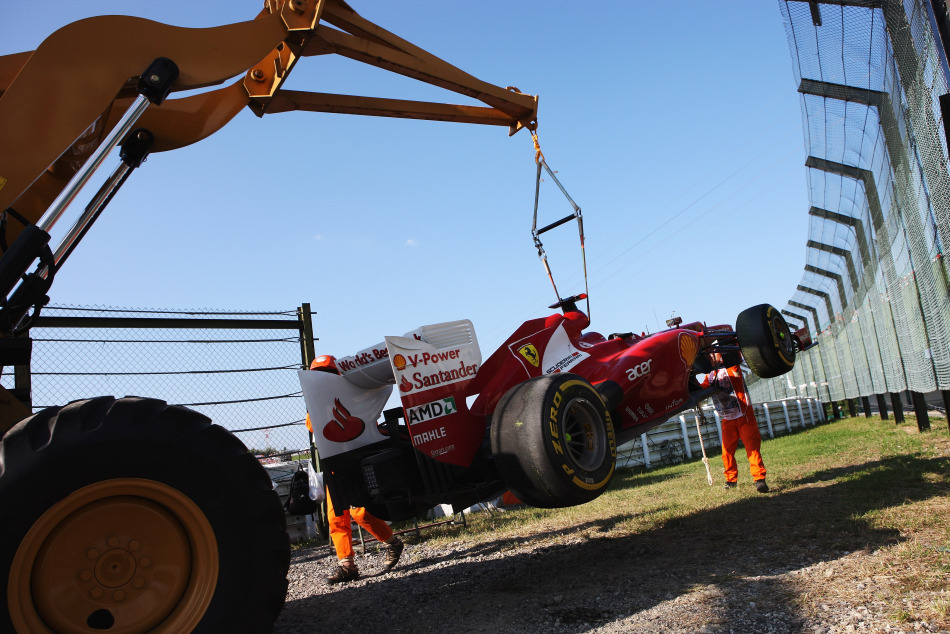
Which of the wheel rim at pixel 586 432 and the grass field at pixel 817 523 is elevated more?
the wheel rim at pixel 586 432

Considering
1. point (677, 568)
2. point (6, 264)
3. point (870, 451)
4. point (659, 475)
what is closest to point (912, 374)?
point (870, 451)

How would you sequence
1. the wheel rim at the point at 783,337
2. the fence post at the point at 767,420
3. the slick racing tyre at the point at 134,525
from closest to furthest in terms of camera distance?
the slick racing tyre at the point at 134,525 → the wheel rim at the point at 783,337 → the fence post at the point at 767,420

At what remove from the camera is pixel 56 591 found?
2623mm

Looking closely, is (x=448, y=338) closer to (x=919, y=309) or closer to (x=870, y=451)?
(x=919, y=309)

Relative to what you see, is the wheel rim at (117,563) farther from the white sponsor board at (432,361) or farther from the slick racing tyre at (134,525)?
the white sponsor board at (432,361)

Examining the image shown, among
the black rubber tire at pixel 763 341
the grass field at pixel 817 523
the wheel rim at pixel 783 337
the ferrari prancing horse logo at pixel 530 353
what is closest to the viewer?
the grass field at pixel 817 523

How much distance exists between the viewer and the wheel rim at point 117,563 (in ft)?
8.50

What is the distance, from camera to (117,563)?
2758mm

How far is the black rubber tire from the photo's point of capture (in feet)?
21.1

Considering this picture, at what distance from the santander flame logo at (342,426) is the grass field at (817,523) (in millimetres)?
2492

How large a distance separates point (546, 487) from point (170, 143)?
354cm

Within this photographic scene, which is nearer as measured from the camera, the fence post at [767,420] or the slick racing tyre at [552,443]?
the slick racing tyre at [552,443]

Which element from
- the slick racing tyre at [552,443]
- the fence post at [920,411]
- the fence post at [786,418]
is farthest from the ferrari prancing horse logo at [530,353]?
the fence post at [786,418]

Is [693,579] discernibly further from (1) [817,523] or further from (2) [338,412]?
(2) [338,412]
